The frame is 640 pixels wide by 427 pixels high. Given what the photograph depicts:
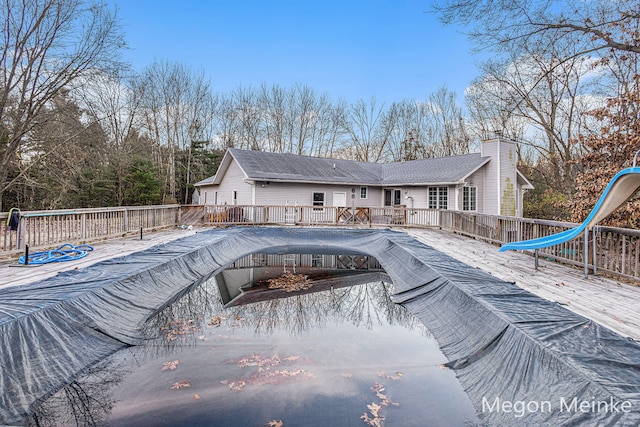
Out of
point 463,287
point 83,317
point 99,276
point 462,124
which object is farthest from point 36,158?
point 462,124

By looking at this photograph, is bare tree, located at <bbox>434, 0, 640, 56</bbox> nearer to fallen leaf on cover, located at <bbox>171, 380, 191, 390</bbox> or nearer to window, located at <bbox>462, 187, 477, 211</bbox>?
fallen leaf on cover, located at <bbox>171, 380, 191, 390</bbox>

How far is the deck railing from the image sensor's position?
6309 mm

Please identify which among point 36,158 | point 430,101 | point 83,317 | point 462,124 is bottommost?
point 83,317

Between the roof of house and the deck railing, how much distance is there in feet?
6.57

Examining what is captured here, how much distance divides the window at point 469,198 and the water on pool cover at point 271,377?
1290 cm

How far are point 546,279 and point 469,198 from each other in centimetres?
1198

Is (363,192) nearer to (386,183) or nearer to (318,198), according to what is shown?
(386,183)

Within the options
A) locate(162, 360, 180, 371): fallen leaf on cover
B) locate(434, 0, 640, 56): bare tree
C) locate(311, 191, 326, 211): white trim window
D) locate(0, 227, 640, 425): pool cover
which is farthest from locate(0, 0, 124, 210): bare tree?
locate(311, 191, 326, 211): white trim window

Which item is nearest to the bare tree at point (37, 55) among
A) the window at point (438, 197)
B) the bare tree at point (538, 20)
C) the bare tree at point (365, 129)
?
the bare tree at point (538, 20)

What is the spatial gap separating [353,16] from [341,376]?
844 inches

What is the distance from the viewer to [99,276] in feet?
18.4

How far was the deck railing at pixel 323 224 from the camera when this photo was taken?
6.31 m

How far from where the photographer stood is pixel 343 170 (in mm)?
21281

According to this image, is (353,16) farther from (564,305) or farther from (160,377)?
(160,377)
